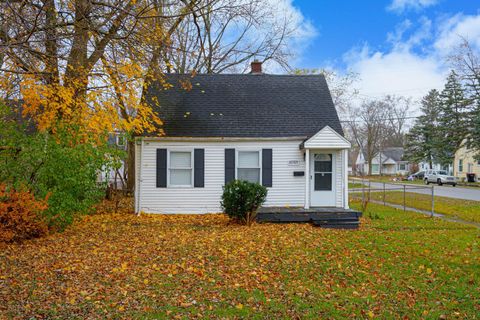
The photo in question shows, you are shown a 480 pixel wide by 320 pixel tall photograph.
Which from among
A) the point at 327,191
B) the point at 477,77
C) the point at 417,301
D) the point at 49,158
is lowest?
the point at 417,301

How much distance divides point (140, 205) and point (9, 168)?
5050 mm

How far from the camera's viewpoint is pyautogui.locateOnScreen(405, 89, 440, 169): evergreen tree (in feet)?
148

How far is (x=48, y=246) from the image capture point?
794cm

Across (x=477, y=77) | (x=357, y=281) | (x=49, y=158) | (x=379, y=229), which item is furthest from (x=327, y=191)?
(x=477, y=77)

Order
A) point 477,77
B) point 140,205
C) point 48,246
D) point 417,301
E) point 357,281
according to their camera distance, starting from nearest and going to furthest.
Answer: point 417,301
point 357,281
point 48,246
point 140,205
point 477,77

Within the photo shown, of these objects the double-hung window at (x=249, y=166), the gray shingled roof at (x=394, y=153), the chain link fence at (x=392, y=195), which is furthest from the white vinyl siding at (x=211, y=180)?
the gray shingled roof at (x=394, y=153)

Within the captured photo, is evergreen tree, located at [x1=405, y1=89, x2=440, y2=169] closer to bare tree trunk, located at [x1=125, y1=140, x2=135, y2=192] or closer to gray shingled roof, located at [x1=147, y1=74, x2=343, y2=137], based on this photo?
gray shingled roof, located at [x1=147, y1=74, x2=343, y2=137]

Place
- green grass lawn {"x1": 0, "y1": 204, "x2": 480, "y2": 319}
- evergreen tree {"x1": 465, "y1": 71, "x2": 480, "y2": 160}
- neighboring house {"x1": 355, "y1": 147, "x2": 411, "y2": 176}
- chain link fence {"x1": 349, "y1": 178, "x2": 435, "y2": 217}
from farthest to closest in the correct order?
neighboring house {"x1": 355, "y1": 147, "x2": 411, "y2": 176} → evergreen tree {"x1": 465, "y1": 71, "x2": 480, "y2": 160} → chain link fence {"x1": 349, "y1": 178, "x2": 435, "y2": 217} → green grass lawn {"x1": 0, "y1": 204, "x2": 480, "y2": 319}

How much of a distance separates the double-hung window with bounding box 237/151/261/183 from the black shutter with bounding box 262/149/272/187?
0.66 feet

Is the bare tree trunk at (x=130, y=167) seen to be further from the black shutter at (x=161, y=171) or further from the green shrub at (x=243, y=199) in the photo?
the green shrub at (x=243, y=199)

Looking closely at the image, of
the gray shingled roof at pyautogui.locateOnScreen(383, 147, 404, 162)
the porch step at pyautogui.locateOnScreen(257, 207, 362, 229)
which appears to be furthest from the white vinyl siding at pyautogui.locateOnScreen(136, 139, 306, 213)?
the gray shingled roof at pyautogui.locateOnScreen(383, 147, 404, 162)

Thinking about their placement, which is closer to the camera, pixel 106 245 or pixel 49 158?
pixel 106 245

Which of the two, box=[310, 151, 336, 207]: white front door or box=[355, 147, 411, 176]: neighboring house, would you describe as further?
box=[355, 147, 411, 176]: neighboring house

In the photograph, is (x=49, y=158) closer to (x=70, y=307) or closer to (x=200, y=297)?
(x=70, y=307)
